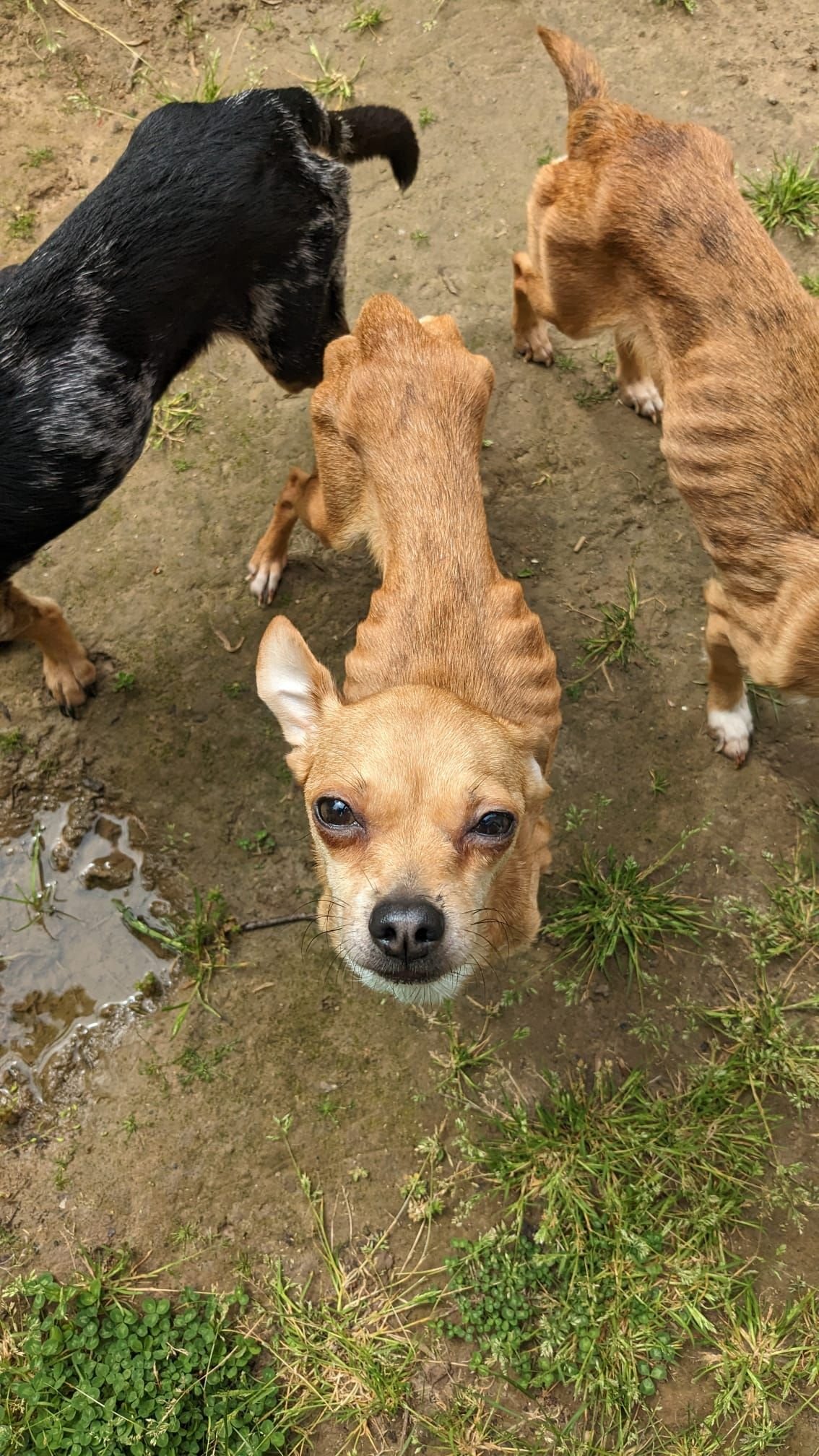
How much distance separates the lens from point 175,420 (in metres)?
4.81

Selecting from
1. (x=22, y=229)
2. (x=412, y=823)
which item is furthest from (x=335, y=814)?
(x=22, y=229)

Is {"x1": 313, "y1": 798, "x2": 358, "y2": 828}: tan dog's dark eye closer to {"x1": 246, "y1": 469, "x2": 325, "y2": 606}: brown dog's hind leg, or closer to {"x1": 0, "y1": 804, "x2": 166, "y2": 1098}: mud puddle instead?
{"x1": 0, "y1": 804, "x2": 166, "y2": 1098}: mud puddle

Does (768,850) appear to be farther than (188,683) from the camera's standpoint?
No

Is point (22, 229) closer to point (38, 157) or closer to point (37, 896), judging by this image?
point (38, 157)

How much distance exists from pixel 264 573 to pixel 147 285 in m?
1.43

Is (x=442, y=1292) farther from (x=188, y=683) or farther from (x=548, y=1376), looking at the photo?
(x=188, y=683)

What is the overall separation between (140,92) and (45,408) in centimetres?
336

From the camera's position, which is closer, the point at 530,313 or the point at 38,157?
the point at 530,313

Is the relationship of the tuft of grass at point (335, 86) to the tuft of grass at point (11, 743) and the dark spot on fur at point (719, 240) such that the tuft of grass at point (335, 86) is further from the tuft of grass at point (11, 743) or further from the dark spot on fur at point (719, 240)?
the tuft of grass at point (11, 743)

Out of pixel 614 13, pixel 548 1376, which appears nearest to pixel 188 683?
pixel 548 1376

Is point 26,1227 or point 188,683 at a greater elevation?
point 188,683

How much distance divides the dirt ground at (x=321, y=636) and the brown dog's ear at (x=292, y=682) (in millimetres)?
1107

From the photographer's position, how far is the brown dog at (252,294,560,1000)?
98.3 inches

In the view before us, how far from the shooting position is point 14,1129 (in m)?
3.65
